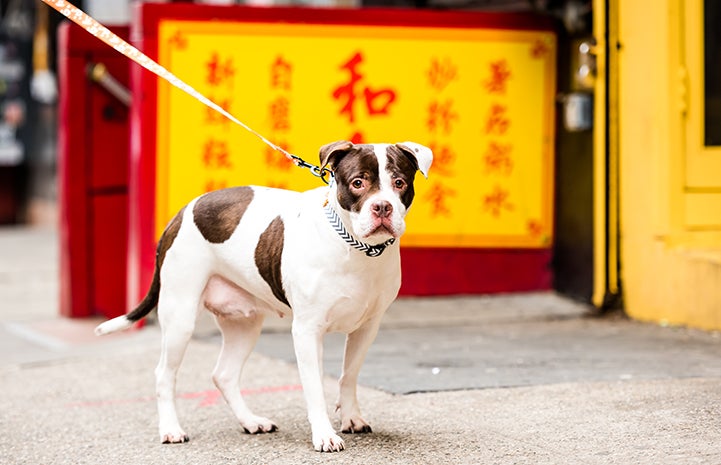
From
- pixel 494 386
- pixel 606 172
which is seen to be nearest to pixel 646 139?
pixel 606 172

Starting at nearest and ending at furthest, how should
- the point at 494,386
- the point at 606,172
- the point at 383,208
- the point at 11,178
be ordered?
the point at 383,208
the point at 494,386
the point at 606,172
the point at 11,178

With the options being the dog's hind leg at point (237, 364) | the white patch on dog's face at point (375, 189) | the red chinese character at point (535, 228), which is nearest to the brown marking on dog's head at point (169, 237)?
the dog's hind leg at point (237, 364)

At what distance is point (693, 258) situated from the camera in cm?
836

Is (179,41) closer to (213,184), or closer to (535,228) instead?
(213,184)

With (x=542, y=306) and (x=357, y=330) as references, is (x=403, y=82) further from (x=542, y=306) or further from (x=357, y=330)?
(x=357, y=330)

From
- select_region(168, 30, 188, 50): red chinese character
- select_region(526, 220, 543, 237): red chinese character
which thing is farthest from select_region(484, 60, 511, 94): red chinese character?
select_region(168, 30, 188, 50): red chinese character

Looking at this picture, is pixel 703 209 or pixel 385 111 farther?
pixel 385 111

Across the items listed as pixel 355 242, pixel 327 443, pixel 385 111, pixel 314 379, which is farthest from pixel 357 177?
pixel 385 111

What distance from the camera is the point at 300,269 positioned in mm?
5215

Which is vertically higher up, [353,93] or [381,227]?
[353,93]

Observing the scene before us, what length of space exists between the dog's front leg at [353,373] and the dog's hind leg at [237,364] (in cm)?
39

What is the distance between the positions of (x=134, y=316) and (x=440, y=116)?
14.6 feet

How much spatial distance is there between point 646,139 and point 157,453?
4.64 m

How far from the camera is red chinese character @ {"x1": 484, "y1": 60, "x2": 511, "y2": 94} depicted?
9.80 meters
